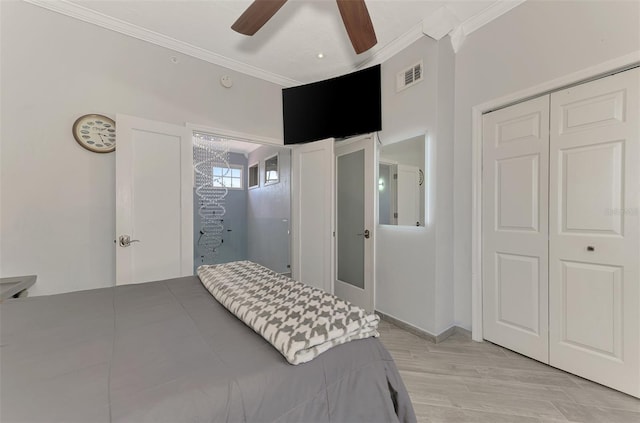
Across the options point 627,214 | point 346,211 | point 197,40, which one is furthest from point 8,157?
point 627,214

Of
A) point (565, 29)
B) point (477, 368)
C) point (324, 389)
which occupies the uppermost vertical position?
point (565, 29)

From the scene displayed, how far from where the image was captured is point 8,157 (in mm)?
1984

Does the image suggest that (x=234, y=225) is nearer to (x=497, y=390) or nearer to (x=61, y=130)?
(x=61, y=130)

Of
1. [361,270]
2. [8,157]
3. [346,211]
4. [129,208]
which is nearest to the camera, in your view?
[8,157]

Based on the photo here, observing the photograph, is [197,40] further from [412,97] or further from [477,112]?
[477,112]

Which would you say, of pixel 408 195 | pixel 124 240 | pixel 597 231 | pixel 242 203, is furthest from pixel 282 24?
pixel 242 203

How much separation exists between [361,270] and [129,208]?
8.35ft

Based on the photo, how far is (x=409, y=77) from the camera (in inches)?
101

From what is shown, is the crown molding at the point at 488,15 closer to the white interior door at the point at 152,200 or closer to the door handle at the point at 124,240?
the white interior door at the point at 152,200

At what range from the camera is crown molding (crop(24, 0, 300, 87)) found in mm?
2158

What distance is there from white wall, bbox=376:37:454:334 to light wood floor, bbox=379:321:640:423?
38 cm

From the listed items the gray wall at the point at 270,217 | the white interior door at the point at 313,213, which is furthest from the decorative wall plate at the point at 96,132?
the gray wall at the point at 270,217

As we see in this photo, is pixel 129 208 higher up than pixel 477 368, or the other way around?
pixel 129 208

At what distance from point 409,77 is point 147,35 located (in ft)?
8.73
